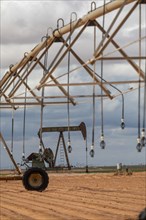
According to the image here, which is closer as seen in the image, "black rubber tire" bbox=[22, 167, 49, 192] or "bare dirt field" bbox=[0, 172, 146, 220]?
"bare dirt field" bbox=[0, 172, 146, 220]

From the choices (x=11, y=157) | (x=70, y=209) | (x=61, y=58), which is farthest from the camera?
(x=11, y=157)

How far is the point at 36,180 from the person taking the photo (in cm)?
2598

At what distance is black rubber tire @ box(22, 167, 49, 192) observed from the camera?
2592cm

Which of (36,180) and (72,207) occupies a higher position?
(36,180)

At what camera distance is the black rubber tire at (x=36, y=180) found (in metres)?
25.9

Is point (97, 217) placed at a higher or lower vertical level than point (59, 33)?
lower

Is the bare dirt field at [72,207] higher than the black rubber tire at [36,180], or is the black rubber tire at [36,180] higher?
the black rubber tire at [36,180]

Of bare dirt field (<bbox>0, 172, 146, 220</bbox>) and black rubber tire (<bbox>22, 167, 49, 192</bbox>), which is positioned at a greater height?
black rubber tire (<bbox>22, 167, 49, 192</bbox>)

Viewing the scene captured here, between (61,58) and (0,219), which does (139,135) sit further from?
(61,58)

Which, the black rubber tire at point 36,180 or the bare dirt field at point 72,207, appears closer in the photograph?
the bare dirt field at point 72,207

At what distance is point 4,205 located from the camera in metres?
19.0

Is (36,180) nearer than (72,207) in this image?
No

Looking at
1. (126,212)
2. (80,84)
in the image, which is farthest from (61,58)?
(126,212)

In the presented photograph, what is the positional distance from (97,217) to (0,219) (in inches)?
90.6
